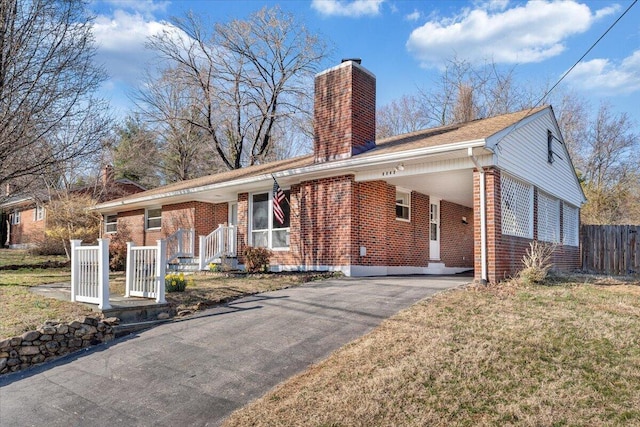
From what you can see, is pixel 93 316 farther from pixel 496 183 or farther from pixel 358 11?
pixel 358 11

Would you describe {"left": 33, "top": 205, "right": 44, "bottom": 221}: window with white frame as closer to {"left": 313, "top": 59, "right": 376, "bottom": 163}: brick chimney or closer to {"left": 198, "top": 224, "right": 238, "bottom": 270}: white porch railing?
{"left": 198, "top": 224, "right": 238, "bottom": 270}: white porch railing

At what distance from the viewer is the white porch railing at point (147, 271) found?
26.0 feet

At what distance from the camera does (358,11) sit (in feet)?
40.4

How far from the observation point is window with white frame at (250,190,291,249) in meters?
13.2

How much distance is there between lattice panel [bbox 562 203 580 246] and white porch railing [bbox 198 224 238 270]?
426 inches

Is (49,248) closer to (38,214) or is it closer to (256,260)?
(38,214)

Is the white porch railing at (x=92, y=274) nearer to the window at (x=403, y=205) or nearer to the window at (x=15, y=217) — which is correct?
the window at (x=403, y=205)

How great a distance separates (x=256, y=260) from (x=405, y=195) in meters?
4.70

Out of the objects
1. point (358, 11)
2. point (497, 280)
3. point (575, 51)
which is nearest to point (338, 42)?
point (358, 11)

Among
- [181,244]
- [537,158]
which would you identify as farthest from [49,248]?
[537,158]

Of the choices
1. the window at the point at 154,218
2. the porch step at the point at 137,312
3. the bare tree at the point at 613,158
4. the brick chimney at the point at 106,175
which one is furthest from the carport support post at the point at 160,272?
the bare tree at the point at 613,158

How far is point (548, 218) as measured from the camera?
1326cm

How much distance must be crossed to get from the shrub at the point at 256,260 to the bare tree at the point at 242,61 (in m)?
16.4

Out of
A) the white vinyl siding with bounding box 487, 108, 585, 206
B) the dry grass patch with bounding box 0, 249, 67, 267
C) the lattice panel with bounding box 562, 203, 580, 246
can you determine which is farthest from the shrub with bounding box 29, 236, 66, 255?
the lattice panel with bounding box 562, 203, 580, 246
